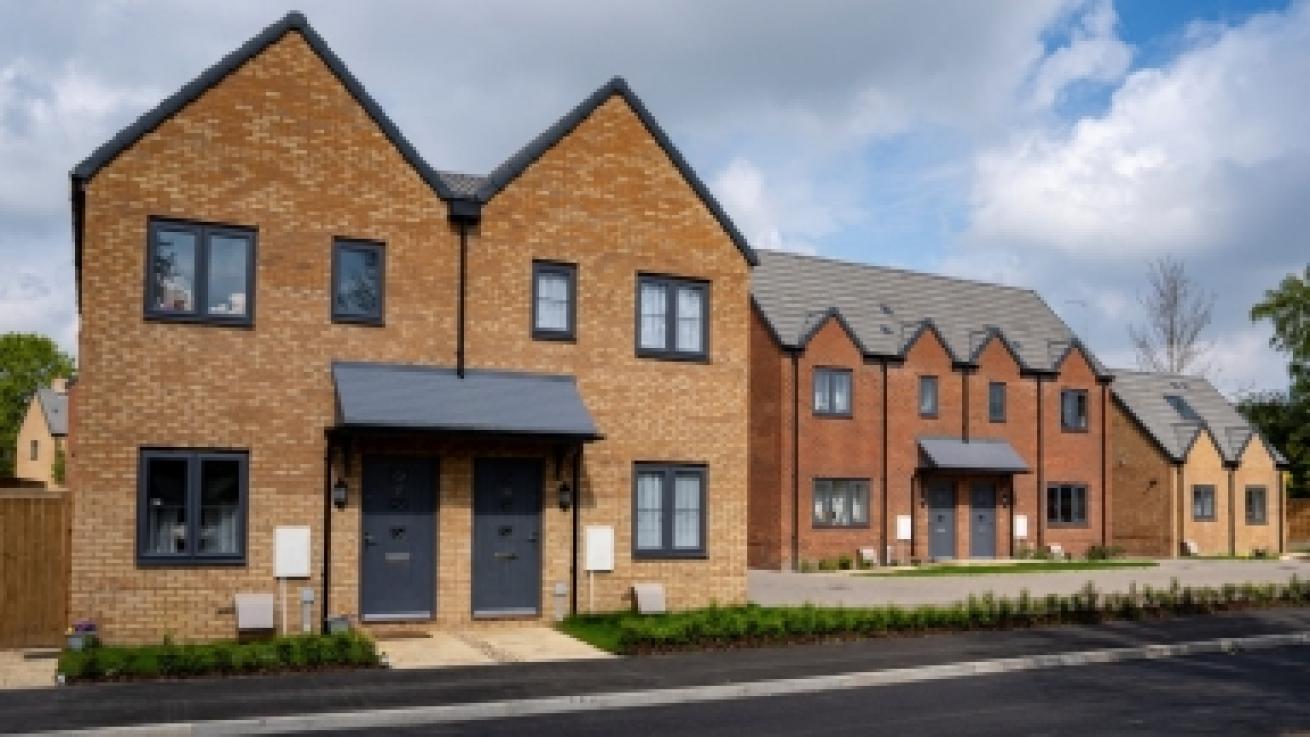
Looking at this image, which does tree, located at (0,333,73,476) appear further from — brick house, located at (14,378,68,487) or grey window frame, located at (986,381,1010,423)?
grey window frame, located at (986,381,1010,423)

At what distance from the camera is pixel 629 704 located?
13.7 m

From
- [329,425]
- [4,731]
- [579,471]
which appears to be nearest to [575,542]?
[579,471]

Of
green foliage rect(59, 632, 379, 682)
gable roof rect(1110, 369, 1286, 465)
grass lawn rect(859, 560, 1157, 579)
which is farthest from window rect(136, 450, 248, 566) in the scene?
gable roof rect(1110, 369, 1286, 465)

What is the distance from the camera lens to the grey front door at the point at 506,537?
18.9m

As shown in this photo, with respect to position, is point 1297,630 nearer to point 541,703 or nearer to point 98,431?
point 541,703

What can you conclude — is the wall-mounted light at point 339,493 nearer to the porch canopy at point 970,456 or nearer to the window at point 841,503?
the window at point 841,503

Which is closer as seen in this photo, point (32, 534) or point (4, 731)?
point (4, 731)

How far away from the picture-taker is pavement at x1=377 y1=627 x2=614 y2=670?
15.9 metres

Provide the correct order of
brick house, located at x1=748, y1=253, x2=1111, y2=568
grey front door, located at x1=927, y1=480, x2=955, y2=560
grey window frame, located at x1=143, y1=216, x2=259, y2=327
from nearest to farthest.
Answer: grey window frame, located at x1=143, y1=216, x2=259, y2=327 → brick house, located at x1=748, y1=253, x2=1111, y2=568 → grey front door, located at x1=927, y1=480, x2=955, y2=560

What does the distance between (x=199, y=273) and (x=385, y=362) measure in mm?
2805

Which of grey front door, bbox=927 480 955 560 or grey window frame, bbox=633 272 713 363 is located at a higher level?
grey window frame, bbox=633 272 713 363

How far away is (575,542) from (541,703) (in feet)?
20.9

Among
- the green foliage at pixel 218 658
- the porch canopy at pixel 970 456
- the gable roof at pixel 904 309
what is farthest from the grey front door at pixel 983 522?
the green foliage at pixel 218 658

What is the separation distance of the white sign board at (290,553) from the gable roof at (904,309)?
19873mm
